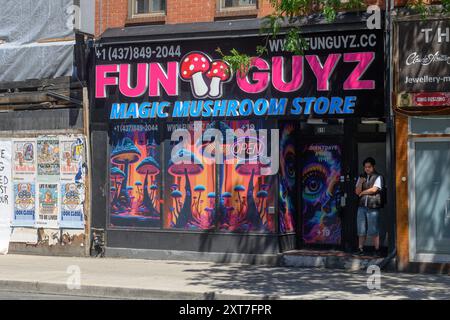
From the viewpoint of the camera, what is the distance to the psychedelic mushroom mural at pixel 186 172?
648 inches

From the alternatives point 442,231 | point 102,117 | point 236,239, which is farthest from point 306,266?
point 102,117

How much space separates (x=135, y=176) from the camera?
1695cm

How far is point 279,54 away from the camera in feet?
51.8

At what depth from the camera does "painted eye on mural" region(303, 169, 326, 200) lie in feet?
53.2

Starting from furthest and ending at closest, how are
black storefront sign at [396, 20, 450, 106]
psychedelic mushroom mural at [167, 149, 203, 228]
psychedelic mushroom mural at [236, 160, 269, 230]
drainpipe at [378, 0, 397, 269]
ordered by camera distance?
psychedelic mushroom mural at [167, 149, 203, 228]
psychedelic mushroom mural at [236, 160, 269, 230]
drainpipe at [378, 0, 397, 269]
black storefront sign at [396, 20, 450, 106]

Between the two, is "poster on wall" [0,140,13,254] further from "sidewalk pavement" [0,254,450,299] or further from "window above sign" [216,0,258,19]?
"window above sign" [216,0,258,19]

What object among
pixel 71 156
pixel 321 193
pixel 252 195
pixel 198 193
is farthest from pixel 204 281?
pixel 71 156

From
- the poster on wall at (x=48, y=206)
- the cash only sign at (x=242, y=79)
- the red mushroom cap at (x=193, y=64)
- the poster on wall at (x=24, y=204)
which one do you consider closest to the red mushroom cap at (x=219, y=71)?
the cash only sign at (x=242, y=79)

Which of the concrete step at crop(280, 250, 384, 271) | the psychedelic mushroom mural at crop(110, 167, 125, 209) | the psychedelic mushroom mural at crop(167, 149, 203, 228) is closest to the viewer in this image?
the concrete step at crop(280, 250, 384, 271)

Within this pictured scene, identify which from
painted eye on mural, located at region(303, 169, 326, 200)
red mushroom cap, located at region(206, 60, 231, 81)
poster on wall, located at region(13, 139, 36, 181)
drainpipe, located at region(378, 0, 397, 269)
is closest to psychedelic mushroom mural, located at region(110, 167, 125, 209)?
poster on wall, located at region(13, 139, 36, 181)

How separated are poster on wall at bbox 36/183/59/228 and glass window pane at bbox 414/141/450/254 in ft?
25.4

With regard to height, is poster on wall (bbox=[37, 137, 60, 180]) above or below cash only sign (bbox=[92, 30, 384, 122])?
below
